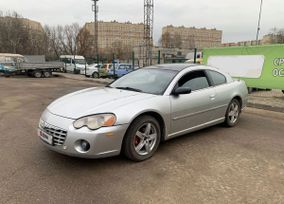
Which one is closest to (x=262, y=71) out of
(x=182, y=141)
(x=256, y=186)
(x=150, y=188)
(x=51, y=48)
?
(x=182, y=141)

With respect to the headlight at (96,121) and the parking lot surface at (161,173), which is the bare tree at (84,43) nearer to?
the parking lot surface at (161,173)

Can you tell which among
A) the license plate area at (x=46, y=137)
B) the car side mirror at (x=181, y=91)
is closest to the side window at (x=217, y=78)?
the car side mirror at (x=181, y=91)

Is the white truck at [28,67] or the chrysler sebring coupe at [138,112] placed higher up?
the chrysler sebring coupe at [138,112]

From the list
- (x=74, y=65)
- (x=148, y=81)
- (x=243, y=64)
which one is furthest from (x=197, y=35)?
(x=148, y=81)

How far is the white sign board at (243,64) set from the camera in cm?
964

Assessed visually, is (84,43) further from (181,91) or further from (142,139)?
(142,139)

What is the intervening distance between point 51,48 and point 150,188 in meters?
62.1

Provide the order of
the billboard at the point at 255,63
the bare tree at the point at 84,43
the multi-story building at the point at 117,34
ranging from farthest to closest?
the multi-story building at the point at 117,34, the bare tree at the point at 84,43, the billboard at the point at 255,63

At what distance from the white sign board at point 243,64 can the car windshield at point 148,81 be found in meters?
5.79

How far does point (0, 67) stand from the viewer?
2588cm

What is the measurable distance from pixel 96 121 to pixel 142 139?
81 centimetres

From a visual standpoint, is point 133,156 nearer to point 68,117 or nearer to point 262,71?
point 68,117

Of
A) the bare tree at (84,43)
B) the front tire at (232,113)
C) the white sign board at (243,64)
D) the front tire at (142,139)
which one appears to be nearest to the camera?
the front tire at (142,139)

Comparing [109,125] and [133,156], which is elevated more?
[109,125]
